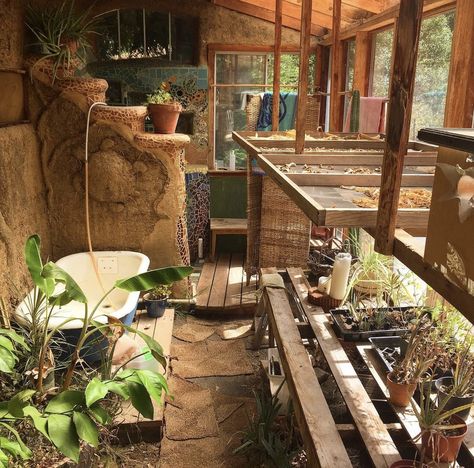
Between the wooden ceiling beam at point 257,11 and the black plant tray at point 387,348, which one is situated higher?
the wooden ceiling beam at point 257,11

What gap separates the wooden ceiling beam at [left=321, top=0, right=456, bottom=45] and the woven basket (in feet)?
5.15

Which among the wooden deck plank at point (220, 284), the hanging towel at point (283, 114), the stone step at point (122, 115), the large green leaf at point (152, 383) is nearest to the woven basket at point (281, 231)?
the wooden deck plank at point (220, 284)

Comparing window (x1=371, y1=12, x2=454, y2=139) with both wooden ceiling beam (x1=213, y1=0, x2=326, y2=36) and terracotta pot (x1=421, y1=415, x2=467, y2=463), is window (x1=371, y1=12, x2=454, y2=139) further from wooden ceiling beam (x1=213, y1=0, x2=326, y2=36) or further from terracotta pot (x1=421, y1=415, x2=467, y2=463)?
wooden ceiling beam (x1=213, y1=0, x2=326, y2=36)

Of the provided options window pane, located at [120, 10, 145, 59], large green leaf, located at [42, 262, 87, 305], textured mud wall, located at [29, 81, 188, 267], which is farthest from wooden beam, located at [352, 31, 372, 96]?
large green leaf, located at [42, 262, 87, 305]

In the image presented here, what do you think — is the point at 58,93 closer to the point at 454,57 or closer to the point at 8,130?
the point at 8,130

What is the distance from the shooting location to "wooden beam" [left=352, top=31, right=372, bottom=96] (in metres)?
4.55

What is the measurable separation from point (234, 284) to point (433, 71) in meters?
3.09

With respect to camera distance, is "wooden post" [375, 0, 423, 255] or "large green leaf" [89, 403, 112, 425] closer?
"wooden post" [375, 0, 423, 255]

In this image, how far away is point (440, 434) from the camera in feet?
5.50

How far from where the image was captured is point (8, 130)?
3.75 m

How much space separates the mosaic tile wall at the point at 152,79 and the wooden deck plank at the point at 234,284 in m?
2.05

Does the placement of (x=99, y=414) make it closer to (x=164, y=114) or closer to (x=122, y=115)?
(x=122, y=115)

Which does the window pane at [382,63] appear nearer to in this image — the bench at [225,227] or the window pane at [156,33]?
the bench at [225,227]

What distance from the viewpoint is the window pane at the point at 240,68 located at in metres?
6.38
